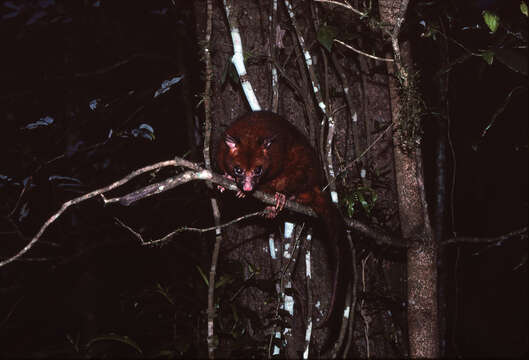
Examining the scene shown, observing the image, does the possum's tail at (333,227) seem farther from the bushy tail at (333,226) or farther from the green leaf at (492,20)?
the green leaf at (492,20)

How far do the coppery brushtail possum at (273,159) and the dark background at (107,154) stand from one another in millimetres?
638

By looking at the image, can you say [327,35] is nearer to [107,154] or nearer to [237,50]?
[237,50]

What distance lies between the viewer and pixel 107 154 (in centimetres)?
371

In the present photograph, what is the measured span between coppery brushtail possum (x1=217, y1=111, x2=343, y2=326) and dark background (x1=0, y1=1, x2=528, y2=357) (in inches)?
25.1

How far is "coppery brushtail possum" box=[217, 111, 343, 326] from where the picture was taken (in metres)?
2.80

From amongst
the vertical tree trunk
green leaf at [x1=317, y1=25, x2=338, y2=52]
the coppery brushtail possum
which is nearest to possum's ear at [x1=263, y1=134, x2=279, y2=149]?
the coppery brushtail possum

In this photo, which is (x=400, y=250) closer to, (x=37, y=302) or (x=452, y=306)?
(x=452, y=306)

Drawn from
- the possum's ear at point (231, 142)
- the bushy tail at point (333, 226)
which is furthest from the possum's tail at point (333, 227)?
the possum's ear at point (231, 142)

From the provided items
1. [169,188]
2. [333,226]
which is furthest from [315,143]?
[169,188]

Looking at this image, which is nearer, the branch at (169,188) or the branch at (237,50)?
the branch at (169,188)

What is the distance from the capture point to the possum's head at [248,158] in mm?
2824

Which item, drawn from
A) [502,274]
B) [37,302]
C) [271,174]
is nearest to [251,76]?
[271,174]

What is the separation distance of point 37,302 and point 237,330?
2327 millimetres

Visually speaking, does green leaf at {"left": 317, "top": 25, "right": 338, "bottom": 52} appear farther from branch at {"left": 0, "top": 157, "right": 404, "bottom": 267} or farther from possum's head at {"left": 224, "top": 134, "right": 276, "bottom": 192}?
branch at {"left": 0, "top": 157, "right": 404, "bottom": 267}
